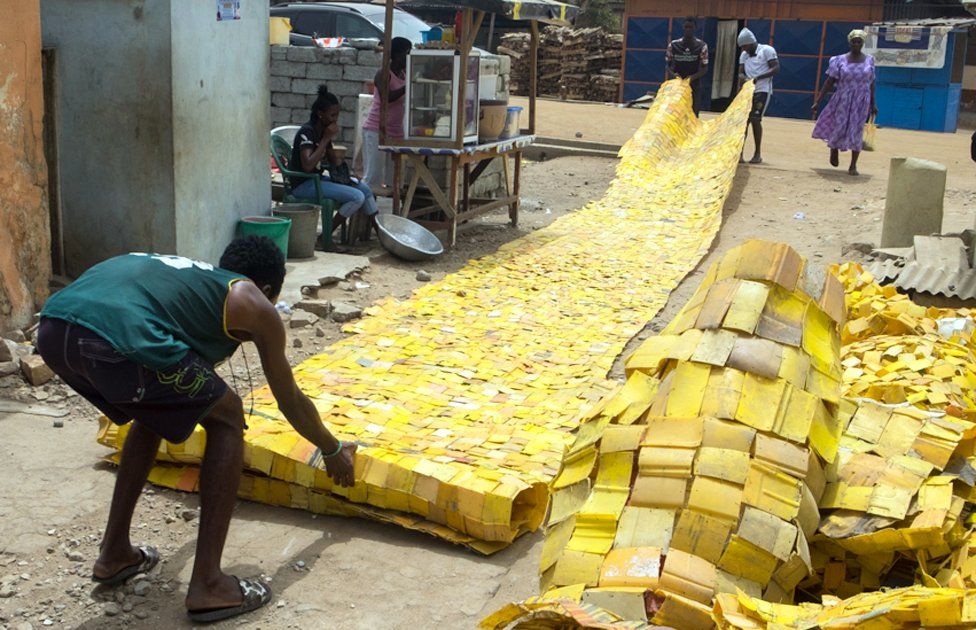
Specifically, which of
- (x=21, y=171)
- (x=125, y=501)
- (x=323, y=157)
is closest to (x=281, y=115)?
(x=323, y=157)

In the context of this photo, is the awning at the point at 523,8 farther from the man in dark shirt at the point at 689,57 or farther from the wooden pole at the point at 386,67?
the man in dark shirt at the point at 689,57

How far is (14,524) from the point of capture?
4.26m

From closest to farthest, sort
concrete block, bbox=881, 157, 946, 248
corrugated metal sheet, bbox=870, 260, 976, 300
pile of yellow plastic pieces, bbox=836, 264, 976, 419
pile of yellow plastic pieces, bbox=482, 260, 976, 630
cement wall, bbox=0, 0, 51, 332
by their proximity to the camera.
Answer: pile of yellow plastic pieces, bbox=482, 260, 976, 630 → pile of yellow plastic pieces, bbox=836, 264, 976, 419 → cement wall, bbox=0, 0, 51, 332 → corrugated metal sheet, bbox=870, 260, 976, 300 → concrete block, bbox=881, 157, 946, 248

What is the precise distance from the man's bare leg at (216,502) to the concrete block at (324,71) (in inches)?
313

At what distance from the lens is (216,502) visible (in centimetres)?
364

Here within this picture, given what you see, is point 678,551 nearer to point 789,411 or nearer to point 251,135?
point 789,411

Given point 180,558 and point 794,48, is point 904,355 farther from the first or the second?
point 794,48

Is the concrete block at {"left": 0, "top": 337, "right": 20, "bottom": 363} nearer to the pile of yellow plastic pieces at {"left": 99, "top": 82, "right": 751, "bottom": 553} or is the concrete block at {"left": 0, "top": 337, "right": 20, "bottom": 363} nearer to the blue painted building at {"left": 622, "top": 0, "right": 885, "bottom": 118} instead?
the pile of yellow plastic pieces at {"left": 99, "top": 82, "right": 751, "bottom": 553}

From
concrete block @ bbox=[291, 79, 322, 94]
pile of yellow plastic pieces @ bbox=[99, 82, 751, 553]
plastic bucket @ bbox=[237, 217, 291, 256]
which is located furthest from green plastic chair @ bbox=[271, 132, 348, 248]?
concrete block @ bbox=[291, 79, 322, 94]

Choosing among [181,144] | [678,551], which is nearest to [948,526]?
[678,551]

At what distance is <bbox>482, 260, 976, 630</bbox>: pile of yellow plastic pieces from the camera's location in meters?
2.99

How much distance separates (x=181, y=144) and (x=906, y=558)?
5.27 m

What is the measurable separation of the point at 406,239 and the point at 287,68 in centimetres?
339

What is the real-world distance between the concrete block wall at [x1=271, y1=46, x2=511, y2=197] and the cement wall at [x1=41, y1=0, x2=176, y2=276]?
13.2 feet
